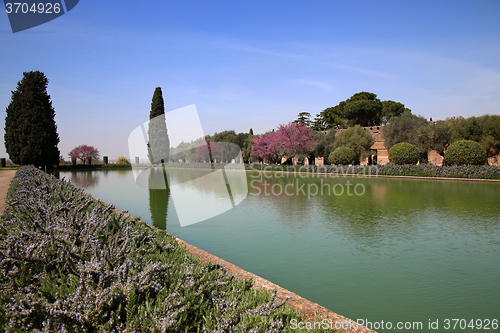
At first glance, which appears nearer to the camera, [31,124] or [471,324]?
[471,324]

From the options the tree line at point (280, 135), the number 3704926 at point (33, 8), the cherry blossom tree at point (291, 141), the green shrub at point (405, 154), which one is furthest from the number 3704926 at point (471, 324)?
the cherry blossom tree at point (291, 141)

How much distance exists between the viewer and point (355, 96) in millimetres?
49938

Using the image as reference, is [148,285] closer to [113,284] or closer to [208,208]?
[113,284]

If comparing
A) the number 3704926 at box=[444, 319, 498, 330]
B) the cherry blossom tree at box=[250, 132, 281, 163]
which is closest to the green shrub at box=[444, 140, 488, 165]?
the cherry blossom tree at box=[250, 132, 281, 163]

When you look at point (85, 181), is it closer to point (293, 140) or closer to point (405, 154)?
point (293, 140)

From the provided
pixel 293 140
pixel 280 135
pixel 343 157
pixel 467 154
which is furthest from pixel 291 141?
pixel 467 154

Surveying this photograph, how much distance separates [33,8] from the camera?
5.30 meters

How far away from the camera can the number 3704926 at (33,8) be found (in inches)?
205

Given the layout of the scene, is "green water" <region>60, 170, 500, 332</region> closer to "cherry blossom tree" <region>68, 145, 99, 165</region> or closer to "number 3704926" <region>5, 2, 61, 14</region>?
"number 3704926" <region>5, 2, 61, 14</region>

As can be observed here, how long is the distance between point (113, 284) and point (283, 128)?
27829mm

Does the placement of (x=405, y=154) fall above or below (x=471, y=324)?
above

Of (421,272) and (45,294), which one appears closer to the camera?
(45,294)

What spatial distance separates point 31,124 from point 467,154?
109 ft

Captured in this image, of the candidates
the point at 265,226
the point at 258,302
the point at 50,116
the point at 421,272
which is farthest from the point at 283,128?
the point at 258,302
